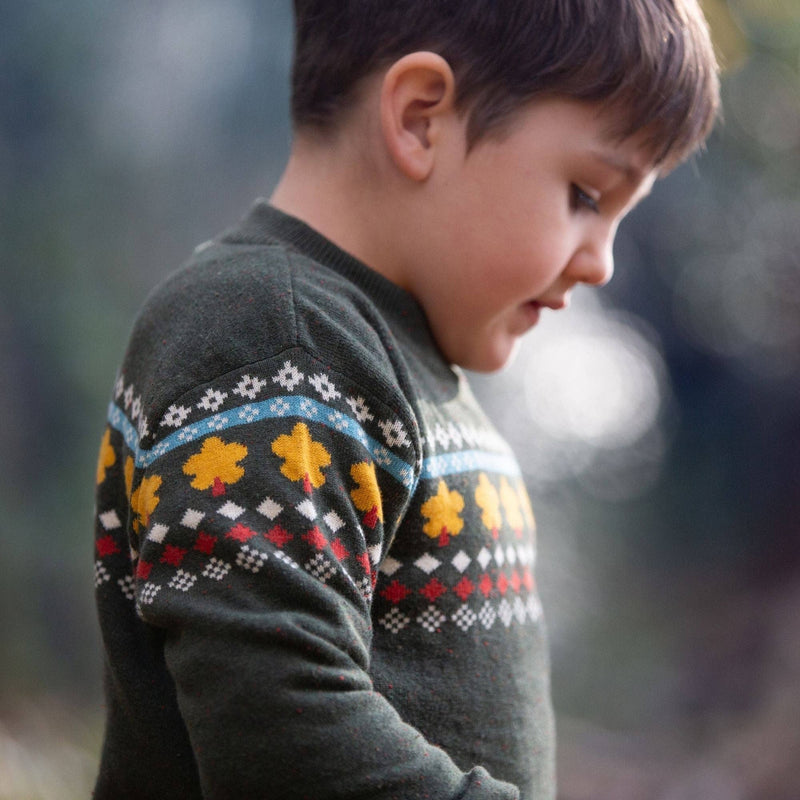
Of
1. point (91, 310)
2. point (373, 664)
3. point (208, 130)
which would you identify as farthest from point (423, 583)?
point (208, 130)

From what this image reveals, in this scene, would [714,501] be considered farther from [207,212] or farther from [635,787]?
[207,212]

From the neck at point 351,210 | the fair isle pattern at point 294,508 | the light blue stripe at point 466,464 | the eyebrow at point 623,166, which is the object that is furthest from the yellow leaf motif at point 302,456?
the eyebrow at point 623,166

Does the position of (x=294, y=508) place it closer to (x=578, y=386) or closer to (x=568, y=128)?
(x=568, y=128)

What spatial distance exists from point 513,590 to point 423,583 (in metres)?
0.12

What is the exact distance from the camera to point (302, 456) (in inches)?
22.6

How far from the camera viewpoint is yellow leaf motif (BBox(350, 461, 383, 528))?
0.61 meters

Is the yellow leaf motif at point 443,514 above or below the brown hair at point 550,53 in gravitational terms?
below

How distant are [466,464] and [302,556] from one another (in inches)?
8.9

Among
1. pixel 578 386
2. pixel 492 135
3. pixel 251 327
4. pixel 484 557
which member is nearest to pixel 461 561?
pixel 484 557

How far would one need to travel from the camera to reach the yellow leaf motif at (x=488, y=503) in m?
0.74

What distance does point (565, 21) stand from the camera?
752mm

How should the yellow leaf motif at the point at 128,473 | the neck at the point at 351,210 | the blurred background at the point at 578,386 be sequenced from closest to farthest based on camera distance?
the yellow leaf motif at the point at 128,473, the neck at the point at 351,210, the blurred background at the point at 578,386

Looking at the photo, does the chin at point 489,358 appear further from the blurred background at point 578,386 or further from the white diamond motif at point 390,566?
the blurred background at point 578,386

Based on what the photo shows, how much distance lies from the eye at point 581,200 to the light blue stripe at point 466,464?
23cm
